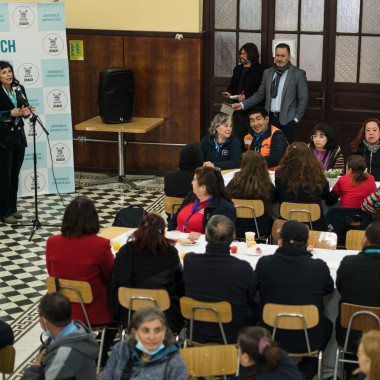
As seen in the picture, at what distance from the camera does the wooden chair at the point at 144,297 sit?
5055mm

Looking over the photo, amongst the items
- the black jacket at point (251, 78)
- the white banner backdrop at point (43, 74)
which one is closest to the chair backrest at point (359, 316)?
the white banner backdrop at point (43, 74)

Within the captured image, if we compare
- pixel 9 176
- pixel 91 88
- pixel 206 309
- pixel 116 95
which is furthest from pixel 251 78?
pixel 206 309

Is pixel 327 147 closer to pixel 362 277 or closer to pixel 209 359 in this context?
pixel 362 277

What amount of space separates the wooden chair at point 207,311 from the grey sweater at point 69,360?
2.72 feet

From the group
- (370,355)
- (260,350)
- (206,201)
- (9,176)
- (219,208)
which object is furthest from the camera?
(9,176)

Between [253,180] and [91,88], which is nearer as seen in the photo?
[253,180]

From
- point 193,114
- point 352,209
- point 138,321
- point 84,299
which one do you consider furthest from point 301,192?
point 193,114

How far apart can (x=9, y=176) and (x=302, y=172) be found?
3881 millimetres

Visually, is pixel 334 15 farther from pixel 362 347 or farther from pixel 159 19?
pixel 362 347

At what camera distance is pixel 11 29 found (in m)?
9.58

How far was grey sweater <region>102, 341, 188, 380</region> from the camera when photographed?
411cm

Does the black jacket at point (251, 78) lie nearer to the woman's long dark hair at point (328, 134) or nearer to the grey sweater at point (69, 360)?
the woman's long dark hair at point (328, 134)

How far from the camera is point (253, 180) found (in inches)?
278

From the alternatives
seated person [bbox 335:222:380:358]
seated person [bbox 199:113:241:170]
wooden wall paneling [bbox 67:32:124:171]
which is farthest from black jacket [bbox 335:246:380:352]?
wooden wall paneling [bbox 67:32:124:171]
